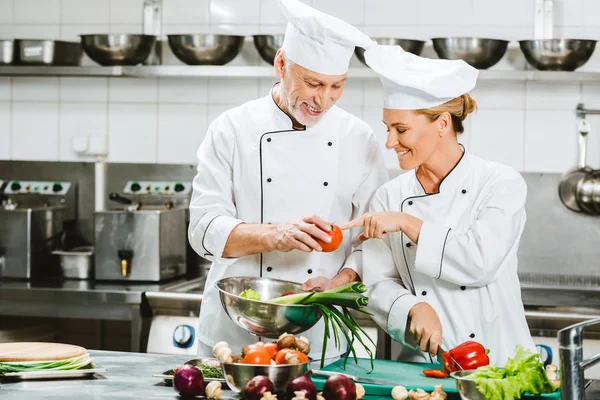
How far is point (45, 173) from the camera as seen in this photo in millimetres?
4840

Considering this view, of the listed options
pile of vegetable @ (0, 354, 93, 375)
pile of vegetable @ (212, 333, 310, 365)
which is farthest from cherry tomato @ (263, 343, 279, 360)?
pile of vegetable @ (0, 354, 93, 375)

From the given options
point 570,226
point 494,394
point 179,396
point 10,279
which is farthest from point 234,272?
point 570,226

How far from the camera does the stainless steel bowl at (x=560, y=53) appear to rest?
4.16 m

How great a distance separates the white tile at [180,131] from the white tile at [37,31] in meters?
0.77

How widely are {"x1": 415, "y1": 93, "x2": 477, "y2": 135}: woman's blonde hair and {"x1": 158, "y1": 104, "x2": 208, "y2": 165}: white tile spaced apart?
2313mm

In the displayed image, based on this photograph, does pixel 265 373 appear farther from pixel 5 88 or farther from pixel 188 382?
pixel 5 88

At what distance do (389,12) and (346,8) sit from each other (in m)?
0.23

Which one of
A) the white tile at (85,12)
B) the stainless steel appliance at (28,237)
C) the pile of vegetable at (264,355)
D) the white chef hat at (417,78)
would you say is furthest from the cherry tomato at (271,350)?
the white tile at (85,12)

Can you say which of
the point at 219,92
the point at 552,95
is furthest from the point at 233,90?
the point at 552,95

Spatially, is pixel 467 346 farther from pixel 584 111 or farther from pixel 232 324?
pixel 584 111

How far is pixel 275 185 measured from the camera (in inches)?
114

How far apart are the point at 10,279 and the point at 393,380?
2739mm

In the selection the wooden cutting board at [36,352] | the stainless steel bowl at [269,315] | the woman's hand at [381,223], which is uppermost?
the woman's hand at [381,223]

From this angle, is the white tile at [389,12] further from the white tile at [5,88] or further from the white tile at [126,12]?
the white tile at [5,88]
